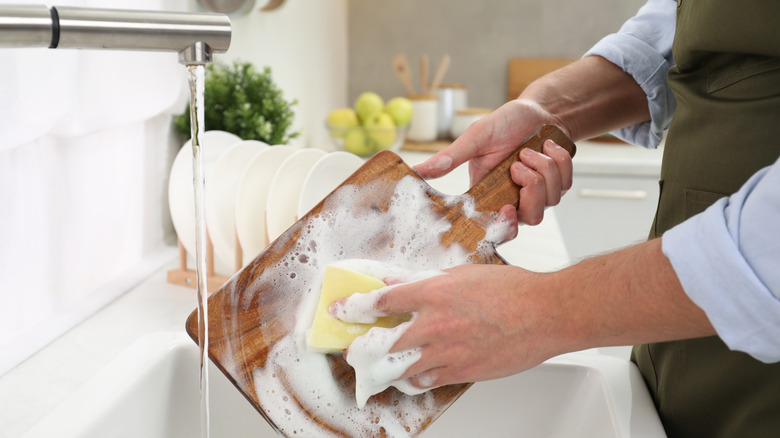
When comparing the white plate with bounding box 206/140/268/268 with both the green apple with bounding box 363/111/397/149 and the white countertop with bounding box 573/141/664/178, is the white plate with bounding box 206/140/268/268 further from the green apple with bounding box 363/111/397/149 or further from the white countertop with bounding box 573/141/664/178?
the white countertop with bounding box 573/141/664/178

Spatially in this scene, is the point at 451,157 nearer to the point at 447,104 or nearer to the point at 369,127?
the point at 369,127

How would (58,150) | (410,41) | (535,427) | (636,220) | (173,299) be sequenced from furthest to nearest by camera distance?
(410,41), (636,220), (173,299), (58,150), (535,427)

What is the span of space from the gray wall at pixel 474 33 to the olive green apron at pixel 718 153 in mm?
1973

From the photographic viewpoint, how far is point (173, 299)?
1.02 metres

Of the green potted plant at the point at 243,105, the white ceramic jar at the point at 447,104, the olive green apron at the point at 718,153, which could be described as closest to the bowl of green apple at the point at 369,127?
the white ceramic jar at the point at 447,104

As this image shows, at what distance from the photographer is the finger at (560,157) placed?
2.54ft

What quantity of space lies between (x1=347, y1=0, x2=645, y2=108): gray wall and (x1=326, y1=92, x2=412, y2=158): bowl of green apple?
0.56 m

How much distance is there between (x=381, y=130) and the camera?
2062 millimetres

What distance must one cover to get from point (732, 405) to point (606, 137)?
196cm

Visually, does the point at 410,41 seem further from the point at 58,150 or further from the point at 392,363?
the point at 392,363

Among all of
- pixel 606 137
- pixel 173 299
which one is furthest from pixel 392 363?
pixel 606 137

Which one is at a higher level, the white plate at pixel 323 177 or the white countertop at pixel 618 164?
the white plate at pixel 323 177

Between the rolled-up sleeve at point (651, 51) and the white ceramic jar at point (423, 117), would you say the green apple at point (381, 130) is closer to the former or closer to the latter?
the white ceramic jar at point (423, 117)

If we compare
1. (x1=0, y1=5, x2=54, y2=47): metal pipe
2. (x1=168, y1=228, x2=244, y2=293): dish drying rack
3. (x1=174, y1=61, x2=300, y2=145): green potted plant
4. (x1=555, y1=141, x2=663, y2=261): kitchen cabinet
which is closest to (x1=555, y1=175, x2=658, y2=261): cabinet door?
(x1=555, y1=141, x2=663, y2=261): kitchen cabinet
